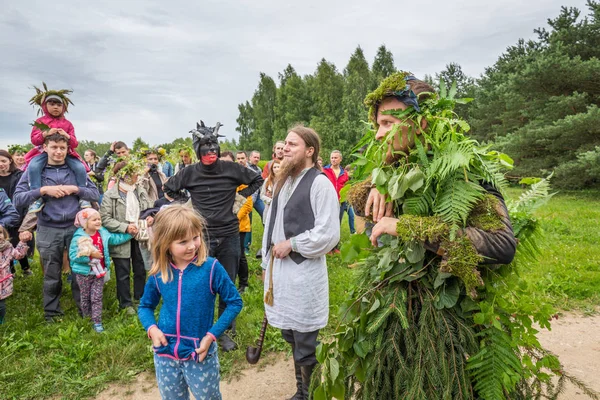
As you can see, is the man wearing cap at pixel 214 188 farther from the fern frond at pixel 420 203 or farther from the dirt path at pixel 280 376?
the fern frond at pixel 420 203

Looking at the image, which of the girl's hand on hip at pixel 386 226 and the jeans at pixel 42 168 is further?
the jeans at pixel 42 168

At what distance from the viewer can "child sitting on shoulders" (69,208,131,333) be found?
4648 mm

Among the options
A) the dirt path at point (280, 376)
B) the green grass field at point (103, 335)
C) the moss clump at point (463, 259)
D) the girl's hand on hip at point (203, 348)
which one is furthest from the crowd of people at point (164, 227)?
the moss clump at point (463, 259)

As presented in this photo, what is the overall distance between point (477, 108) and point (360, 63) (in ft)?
54.4

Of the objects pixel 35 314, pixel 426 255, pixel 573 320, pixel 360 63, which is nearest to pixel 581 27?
pixel 573 320

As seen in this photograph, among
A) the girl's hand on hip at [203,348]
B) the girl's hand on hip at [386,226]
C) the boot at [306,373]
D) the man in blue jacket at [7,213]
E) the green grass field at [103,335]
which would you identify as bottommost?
the green grass field at [103,335]

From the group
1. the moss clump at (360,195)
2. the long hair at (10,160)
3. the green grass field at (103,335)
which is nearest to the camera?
the moss clump at (360,195)

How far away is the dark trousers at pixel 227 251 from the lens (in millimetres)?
4250

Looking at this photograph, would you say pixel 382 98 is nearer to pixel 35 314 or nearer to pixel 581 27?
pixel 35 314

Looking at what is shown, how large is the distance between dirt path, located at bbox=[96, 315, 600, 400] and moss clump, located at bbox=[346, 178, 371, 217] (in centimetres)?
220

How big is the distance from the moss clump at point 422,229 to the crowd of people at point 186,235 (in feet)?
0.38

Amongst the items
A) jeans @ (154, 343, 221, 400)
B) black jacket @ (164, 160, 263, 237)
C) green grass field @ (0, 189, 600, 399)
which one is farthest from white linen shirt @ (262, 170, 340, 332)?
black jacket @ (164, 160, 263, 237)

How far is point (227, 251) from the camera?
434 centimetres

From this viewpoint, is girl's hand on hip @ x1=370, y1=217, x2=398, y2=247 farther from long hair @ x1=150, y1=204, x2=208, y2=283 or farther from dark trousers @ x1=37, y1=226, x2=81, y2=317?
dark trousers @ x1=37, y1=226, x2=81, y2=317
